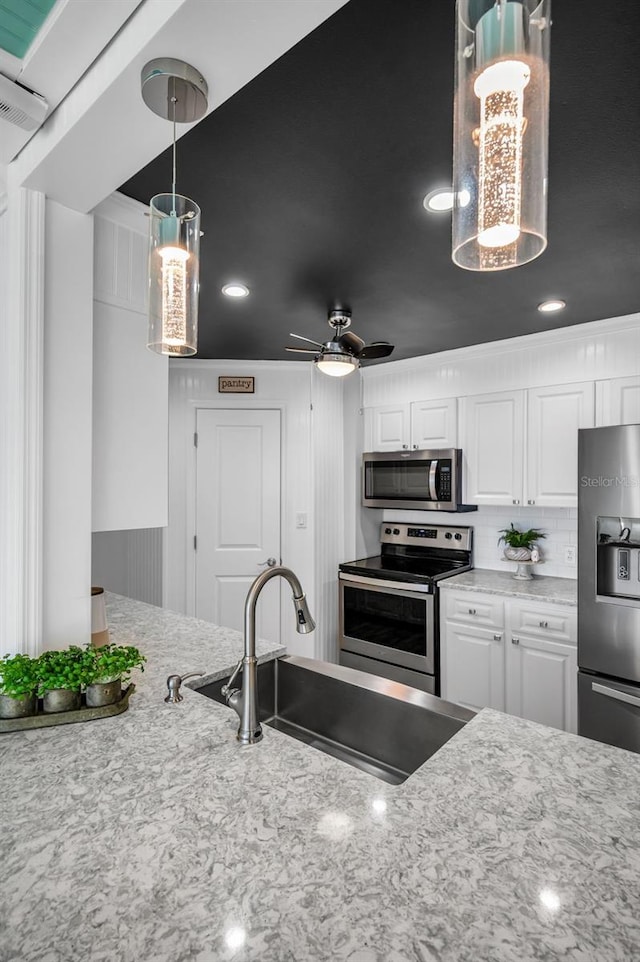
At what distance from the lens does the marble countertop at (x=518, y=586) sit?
2.70m

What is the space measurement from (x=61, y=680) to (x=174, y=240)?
100cm

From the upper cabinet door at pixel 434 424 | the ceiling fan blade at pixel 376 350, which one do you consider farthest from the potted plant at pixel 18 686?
the upper cabinet door at pixel 434 424

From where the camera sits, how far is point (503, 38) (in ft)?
1.62

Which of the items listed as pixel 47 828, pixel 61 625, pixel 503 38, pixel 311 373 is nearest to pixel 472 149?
pixel 503 38

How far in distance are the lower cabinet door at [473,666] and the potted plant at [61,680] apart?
231cm

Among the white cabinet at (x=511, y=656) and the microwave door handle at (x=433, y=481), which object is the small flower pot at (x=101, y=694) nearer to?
A: the white cabinet at (x=511, y=656)

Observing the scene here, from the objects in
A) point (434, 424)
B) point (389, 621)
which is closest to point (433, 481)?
point (434, 424)

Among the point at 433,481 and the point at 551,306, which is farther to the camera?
the point at 433,481

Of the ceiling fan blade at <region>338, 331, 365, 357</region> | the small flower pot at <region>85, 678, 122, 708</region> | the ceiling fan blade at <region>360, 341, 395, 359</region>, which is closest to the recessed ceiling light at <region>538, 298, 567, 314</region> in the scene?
the ceiling fan blade at <region>360, 341, 395, 359</region>

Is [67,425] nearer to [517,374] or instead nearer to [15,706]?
[15,706]

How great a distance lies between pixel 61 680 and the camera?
115 cm

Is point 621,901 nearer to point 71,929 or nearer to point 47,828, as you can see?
point 71,929

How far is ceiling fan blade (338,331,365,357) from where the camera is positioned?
224 centimetres

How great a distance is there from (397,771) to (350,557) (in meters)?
2.47
